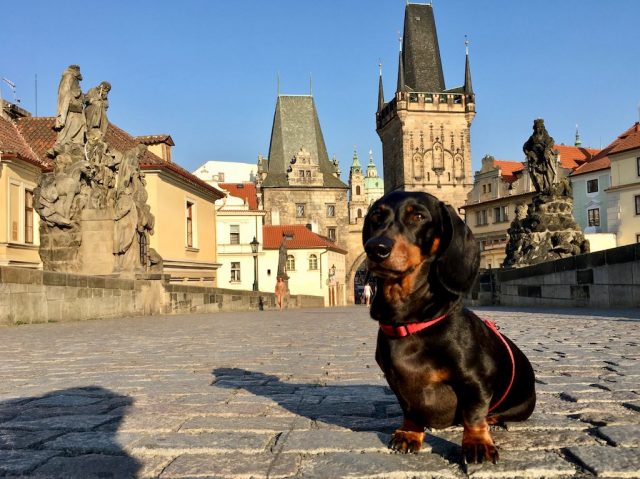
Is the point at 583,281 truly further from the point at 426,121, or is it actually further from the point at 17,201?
the point at 426,121

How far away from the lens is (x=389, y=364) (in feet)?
8.14

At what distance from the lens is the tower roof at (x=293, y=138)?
7562cm

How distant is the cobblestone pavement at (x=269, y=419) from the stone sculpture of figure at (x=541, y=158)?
11.5m

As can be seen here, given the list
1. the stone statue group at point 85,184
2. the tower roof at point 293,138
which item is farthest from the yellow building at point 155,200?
the tower roof at point 293,138

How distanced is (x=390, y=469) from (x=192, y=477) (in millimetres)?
724

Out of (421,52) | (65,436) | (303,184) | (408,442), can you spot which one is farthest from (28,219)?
(421,52)

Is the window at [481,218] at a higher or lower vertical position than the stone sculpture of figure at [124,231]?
higher

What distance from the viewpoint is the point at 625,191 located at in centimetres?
4603

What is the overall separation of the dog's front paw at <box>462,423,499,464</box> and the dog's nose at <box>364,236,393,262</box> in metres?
0.75

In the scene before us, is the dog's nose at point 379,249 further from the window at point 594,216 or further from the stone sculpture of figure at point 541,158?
the window at point 594,216

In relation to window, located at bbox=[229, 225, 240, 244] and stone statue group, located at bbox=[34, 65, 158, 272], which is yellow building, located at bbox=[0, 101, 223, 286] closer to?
stone statue group, located at bbox=[34, 65, 158, 272]

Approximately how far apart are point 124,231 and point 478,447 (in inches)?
554

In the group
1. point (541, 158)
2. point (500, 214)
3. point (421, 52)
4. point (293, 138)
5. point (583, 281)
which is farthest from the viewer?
point (293, 138)

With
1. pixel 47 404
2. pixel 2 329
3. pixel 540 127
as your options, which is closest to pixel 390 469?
pixel 47 404
